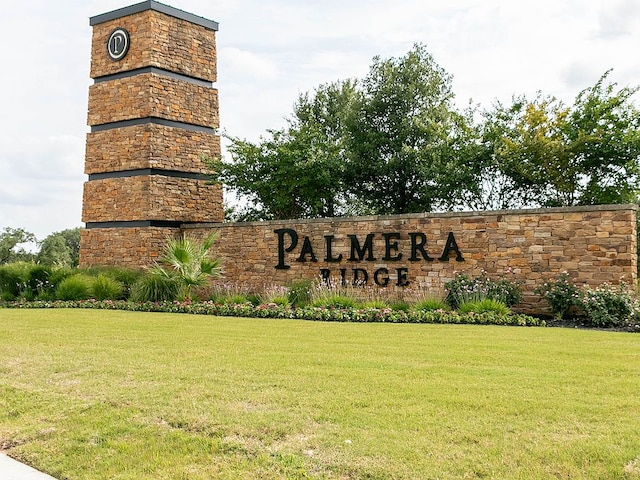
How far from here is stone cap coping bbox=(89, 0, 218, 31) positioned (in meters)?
20.9

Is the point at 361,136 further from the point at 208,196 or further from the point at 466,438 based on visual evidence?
the point at 466,438

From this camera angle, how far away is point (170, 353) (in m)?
8.34

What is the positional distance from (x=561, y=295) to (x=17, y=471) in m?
11.5

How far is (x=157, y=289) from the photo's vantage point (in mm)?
17328

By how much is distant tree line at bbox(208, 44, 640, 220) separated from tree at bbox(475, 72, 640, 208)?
32 mm

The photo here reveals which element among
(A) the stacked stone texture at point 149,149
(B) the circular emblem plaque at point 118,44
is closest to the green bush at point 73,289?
(A) the stacked stone texture at point 149,149

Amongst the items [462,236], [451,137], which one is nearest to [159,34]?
[451,137]

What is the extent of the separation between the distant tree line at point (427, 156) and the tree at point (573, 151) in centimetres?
3

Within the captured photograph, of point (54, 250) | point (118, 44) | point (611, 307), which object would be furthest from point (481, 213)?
point (54, 250)

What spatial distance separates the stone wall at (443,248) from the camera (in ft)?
45.6

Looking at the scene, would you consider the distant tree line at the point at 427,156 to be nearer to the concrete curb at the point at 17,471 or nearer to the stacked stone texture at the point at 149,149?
the stacked stone texture at the point at 149,149

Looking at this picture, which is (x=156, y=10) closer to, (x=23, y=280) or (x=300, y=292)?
(x=23, y=280)

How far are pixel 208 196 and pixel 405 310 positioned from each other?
10.2 meters

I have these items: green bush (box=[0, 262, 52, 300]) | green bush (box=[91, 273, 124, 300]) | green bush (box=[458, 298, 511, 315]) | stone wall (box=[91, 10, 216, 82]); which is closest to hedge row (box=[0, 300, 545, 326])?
green bush (box=[458, 298, 511, 315])
